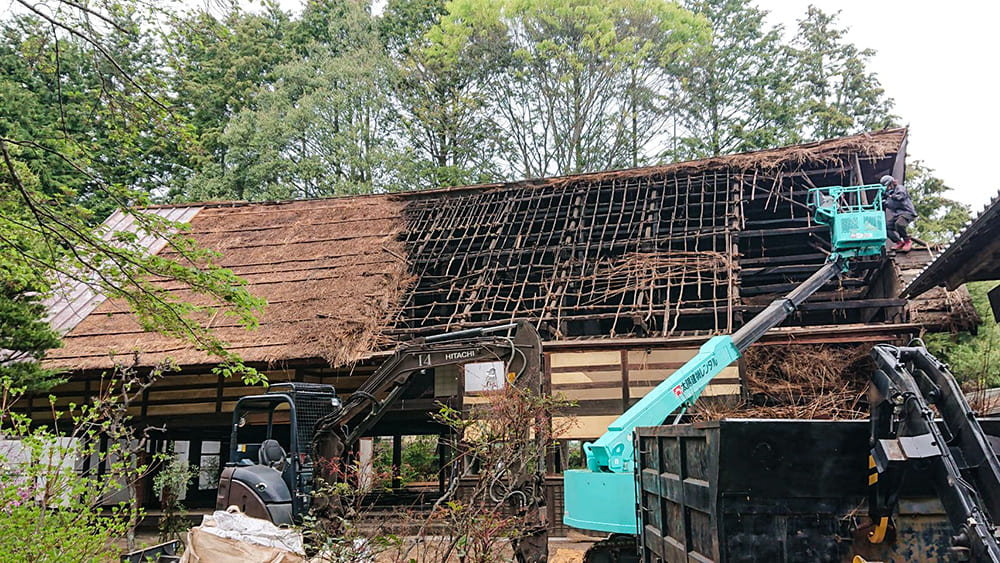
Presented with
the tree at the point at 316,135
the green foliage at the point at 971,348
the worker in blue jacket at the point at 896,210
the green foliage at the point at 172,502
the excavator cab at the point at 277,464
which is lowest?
the green foliage at the point at 172,502

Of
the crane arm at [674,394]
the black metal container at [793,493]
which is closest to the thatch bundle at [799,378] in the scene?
the crane arm at [674,394]

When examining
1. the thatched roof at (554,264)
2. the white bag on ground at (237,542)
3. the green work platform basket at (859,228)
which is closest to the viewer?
the white bag on ground at (237,542)

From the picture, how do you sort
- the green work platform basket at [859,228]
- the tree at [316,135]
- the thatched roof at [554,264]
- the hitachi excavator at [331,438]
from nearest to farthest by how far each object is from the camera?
the hitachi excavator at [331,438] < the green work platform basket at [859,228] < the thatched roof at [554,264] < the tree at [316,135]

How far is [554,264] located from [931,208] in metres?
16.3

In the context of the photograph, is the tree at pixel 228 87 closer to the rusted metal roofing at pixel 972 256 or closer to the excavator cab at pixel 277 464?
the excavator cab at pixel 277 464

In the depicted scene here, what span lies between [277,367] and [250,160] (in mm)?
17253

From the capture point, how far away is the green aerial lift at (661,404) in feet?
23.8

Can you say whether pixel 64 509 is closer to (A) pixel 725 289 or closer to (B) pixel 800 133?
(A) pixel 725 289

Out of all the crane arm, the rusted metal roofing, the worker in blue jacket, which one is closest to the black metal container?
the crane arm

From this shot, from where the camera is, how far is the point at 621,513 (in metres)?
7.20

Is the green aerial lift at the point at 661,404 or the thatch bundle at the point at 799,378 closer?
the green aerial lift at the point at 661,404

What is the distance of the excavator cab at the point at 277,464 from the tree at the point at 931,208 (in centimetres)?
2002

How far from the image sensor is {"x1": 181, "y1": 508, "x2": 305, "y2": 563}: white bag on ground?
6996mm

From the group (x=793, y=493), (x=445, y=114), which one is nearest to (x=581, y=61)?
(x=445, y=114)
